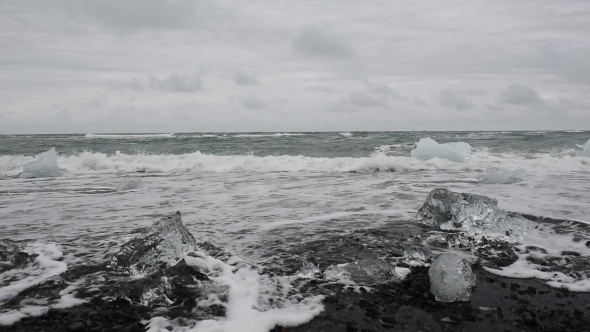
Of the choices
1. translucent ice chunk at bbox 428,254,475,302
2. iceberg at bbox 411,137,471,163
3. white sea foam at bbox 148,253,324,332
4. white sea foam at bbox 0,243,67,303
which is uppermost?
iceberg at bbox 411,137,471,163

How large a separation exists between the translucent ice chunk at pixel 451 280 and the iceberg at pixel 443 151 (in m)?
13.8

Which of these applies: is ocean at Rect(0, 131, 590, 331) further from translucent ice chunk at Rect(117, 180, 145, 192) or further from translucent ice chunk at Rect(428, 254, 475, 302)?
translucent ice chunk at Rect(428, 254, 475, 302)

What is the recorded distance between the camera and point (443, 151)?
16578 millimetres

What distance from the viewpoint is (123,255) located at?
13.7ft

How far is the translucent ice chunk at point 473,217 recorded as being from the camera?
516cm

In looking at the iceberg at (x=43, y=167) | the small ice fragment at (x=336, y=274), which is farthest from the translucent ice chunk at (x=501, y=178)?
the iceberg at (x=43, y=167)

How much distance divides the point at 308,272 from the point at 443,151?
47.0 ft

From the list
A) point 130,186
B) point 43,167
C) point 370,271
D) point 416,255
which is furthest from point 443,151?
point 43,167

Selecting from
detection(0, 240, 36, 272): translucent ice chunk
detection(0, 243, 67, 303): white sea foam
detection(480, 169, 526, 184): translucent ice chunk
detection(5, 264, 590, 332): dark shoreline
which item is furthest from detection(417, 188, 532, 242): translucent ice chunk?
detection(480, 169, 526, 184): translucent ice chunk

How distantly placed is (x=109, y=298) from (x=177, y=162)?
14.8m

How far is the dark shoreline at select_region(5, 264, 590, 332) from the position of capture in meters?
2.88

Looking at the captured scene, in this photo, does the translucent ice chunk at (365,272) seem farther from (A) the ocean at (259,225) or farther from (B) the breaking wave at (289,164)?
(B) the breaking wave at (289,164)

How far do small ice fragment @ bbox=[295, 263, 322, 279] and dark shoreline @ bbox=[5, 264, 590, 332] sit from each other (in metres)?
0.27

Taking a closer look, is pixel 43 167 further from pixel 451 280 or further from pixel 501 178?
pixel 501 178
